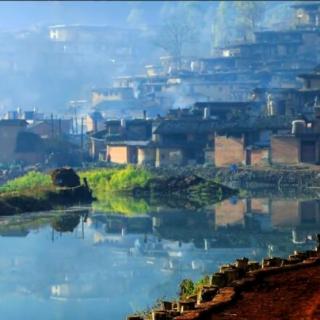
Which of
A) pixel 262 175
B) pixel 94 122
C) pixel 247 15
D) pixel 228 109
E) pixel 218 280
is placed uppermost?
pixel 247 15

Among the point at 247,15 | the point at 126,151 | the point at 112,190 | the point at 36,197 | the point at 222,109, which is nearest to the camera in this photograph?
the point at 36,197

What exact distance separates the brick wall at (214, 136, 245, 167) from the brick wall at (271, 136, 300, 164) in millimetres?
1963

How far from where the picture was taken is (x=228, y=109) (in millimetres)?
44750

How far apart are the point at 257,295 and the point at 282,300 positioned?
1.16 ft

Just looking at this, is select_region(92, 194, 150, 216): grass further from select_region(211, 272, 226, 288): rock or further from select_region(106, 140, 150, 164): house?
select_region(211, 272, 226, 288): rock

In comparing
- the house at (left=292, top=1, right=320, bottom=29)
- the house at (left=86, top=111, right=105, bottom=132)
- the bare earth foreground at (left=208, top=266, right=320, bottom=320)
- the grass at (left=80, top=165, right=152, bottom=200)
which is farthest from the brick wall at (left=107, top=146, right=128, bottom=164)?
the bare earth foreground at (left=208, top=266, right=320, bottom=320)

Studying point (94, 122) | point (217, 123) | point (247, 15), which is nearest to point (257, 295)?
point (217, 123)

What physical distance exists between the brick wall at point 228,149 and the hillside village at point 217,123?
0.04 metres

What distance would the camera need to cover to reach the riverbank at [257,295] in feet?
26.9

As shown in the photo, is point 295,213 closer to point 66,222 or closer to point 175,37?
point 66,222

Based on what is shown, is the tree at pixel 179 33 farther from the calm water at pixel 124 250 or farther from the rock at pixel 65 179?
the calm water at pixel 124 250

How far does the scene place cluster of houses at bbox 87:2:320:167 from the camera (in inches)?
1561

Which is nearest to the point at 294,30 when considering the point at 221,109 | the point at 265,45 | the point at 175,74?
the point at 265,45

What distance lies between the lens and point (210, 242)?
71.2ft
